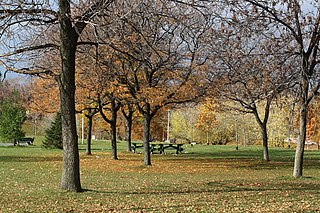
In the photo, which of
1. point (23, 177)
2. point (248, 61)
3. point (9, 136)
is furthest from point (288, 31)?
point (9, 136)

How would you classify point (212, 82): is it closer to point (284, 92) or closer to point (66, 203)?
point (284, 92)

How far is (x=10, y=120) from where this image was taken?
40.9 meters

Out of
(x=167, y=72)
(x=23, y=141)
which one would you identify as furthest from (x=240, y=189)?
(x=23, y=141)

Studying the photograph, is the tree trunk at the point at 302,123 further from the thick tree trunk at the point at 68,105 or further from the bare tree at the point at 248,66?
the thick tree trunk at the point at 68,105

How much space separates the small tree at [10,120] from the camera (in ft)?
134

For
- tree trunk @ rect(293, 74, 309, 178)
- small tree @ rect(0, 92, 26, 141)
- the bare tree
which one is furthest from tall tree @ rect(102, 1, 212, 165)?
small tree @ rect(0, 92, 26, 141)

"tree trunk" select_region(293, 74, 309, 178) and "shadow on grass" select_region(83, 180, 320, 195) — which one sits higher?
"tree trunk" select_region(293, 74, 309, 178)

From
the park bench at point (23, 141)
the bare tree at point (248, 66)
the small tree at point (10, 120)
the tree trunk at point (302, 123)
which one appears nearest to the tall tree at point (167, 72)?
the bare tree at point (248, 66)

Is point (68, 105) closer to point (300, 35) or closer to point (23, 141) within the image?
point (300, 35)

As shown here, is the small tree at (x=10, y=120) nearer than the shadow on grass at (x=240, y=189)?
No

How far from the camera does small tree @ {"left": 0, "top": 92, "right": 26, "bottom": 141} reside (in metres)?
40.8

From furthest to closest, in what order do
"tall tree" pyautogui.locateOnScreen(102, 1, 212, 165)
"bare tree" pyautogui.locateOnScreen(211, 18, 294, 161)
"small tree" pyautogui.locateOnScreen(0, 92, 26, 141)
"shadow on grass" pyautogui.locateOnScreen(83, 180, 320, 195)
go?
"small tree" pyautogui.locateOnScreen(0, 92, 26, 141)
"tall tree" pyautogui.locateOnScreen(102, 1, 212, 165)
"bare tree" pyautogui.locateOnScreen(211, 18, 294, 161)
"shadow on grass" pyautogui.locateOnScreen(83, 180, 320, 195)

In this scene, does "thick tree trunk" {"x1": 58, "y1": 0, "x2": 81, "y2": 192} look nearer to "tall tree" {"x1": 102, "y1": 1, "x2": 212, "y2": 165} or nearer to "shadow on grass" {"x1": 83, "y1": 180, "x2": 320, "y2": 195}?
"shadow on grass" {"x1": 83, "y1": 180, "x2": 320, "y2": 195}

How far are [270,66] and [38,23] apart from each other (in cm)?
815
